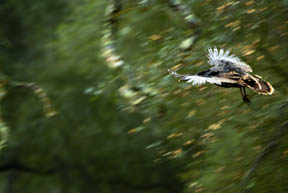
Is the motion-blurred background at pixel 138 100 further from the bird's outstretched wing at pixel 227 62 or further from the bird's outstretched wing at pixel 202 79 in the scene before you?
the bird's outstretched wing at pixel 202 79

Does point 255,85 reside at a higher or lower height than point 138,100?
higher

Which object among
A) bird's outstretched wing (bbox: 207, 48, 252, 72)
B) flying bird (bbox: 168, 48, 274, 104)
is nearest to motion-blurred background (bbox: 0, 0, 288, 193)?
bird's outstretched wing (bbox: 207, 48, 252, 72)

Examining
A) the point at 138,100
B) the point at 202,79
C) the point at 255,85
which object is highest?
the point at 202,79

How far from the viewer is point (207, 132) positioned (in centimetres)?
453

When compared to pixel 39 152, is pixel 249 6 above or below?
above

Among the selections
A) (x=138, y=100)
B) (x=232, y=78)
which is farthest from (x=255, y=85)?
(x=138, y=100)

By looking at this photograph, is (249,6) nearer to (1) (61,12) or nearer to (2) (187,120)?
(2) (187,120)

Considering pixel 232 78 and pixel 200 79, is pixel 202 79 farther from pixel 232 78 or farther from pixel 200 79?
pixel 232 78

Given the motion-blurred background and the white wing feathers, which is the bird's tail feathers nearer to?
the white wing feathers

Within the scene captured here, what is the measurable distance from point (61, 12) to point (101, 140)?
1.63 metres

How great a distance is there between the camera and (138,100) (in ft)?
15.5

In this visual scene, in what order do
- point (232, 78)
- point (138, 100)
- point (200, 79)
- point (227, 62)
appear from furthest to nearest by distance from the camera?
point (138, 100), point (227, 62), point (232, 78), point (200, 79)

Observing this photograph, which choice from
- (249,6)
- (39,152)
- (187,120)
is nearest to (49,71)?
(39,152)

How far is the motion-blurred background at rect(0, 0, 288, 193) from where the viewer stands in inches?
172
